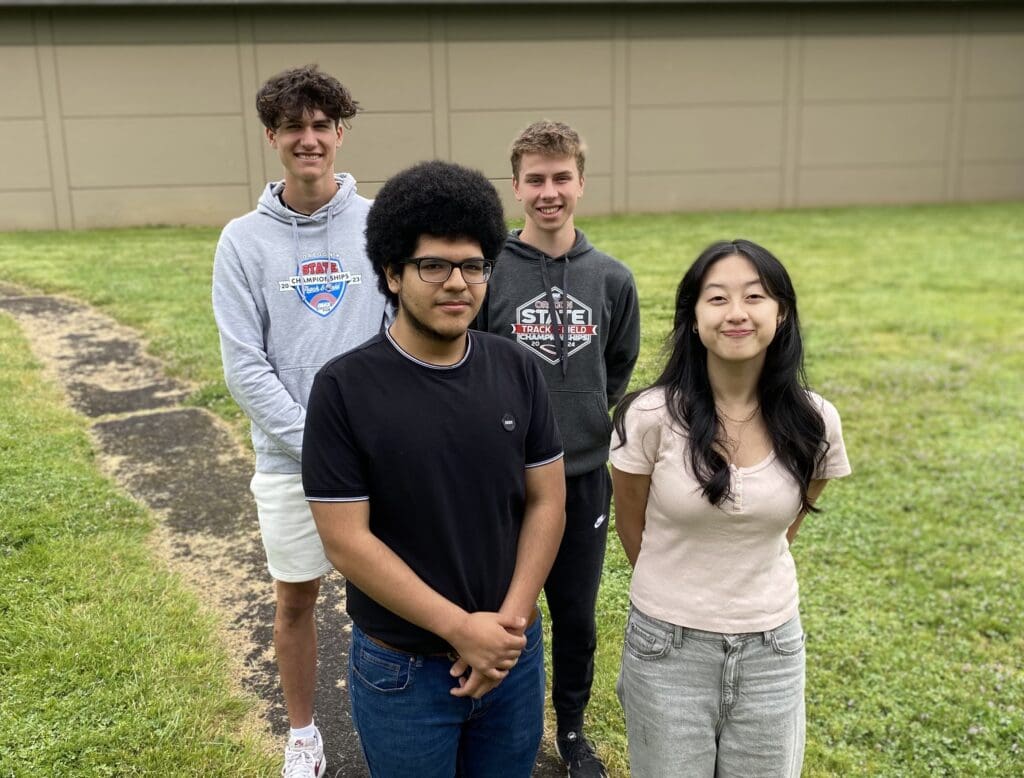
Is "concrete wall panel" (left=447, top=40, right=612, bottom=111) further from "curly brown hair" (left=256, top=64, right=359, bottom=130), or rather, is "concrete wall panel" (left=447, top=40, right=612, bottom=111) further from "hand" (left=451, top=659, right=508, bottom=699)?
"hand" (left=451, top=659, right=508, bottom=699)

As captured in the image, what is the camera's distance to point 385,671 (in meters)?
1.95

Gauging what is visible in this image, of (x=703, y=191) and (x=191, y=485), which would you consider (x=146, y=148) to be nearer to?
(x=703, y=191)

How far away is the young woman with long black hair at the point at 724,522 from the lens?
6.80 feet

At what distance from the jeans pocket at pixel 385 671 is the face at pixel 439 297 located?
27.6 inches

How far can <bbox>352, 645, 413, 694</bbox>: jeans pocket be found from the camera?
1940 mm

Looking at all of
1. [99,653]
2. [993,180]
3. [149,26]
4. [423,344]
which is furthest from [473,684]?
[993,180]

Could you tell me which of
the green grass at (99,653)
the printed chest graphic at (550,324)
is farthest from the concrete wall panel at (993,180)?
the printed chest graphic at (550,324)

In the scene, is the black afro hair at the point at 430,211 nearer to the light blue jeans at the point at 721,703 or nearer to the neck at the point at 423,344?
the neck at the point at 423,344

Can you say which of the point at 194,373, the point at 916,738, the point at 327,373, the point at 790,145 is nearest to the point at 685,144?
the point at 790,145

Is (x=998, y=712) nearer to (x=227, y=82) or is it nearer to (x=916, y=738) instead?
(x=916, y=738)

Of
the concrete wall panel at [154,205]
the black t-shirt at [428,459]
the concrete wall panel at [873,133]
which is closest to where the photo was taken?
the black t-shirt at [428,459]

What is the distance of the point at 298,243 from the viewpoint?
264 cm

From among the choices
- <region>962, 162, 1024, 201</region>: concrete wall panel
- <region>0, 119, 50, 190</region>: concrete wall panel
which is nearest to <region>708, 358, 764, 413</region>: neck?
<region>0, 119, 50, 190</region>: concrete wall panel

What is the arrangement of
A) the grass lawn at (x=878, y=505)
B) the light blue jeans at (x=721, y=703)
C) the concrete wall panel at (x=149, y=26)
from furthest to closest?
the concrete wall panel at (x=149, y=26)
the grass lawn at (x=878, y=505)
the light blue jeans at (x=721, y=703)
